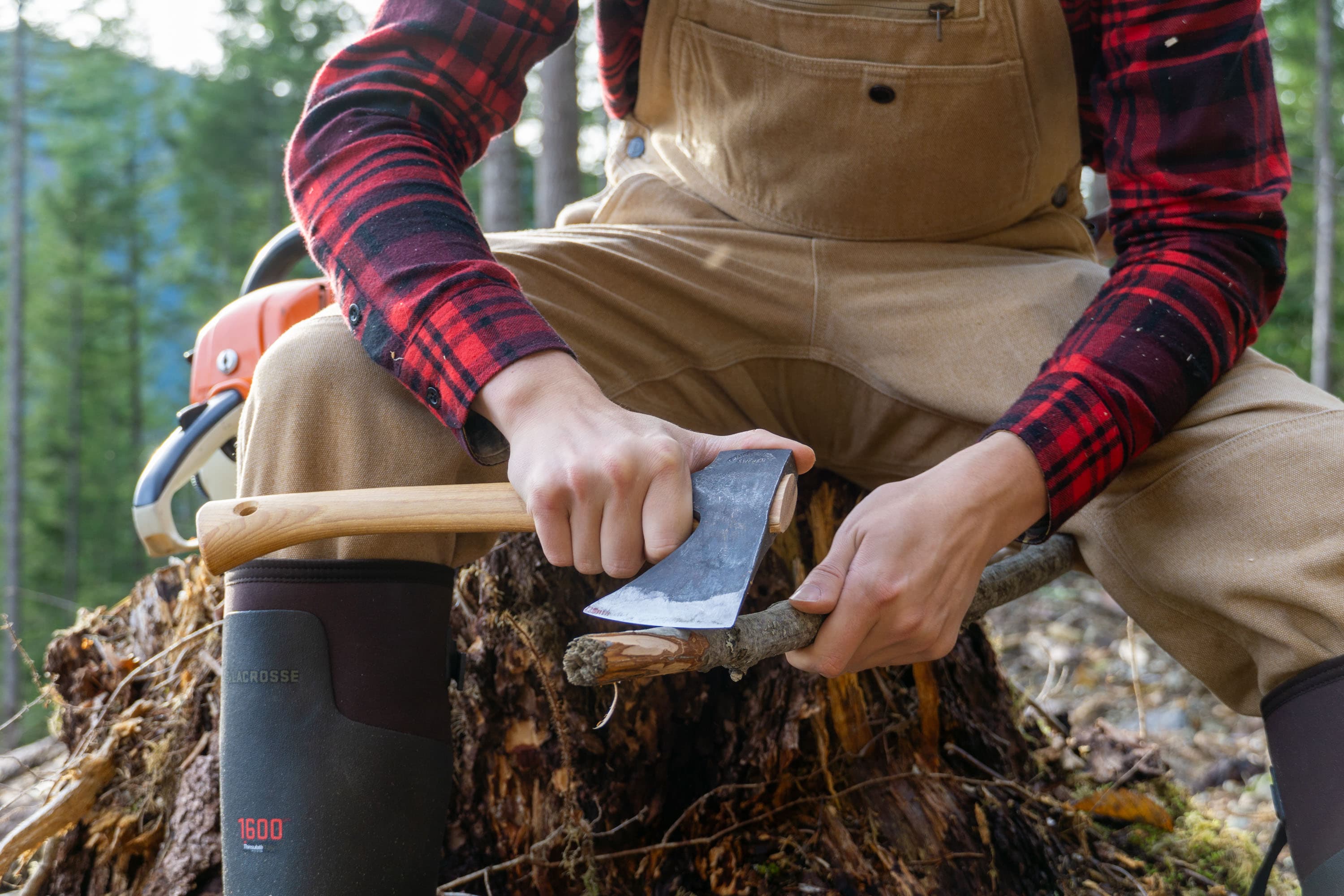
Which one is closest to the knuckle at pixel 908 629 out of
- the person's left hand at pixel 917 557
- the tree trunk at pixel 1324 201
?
the person's left hand at pixel 917 557

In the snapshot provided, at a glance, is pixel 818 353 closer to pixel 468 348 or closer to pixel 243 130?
pixel 468 348

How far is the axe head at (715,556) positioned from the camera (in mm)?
951

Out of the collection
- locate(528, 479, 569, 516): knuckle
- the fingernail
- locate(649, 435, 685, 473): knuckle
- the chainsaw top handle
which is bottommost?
the fingernail

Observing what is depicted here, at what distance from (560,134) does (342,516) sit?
7.77 metres

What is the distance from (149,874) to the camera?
1.86 meters

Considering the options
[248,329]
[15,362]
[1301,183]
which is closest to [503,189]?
A: [248,329]

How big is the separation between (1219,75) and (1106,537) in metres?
0.80

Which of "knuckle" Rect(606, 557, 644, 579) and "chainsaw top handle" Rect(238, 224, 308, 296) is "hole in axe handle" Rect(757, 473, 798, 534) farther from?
"chainsaw top handle" Rect(238, 224, 308, 296)

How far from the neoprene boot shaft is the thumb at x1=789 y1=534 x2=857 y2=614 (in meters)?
0.64

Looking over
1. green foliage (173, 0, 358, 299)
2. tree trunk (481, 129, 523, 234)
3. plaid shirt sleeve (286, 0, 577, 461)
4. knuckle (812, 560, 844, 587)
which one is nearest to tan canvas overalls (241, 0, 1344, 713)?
plaid shirt sleeve (286, 0, 577, 461)

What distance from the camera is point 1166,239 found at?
147cm

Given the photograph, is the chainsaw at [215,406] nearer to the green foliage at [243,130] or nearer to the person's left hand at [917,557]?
the person's left hand at [917,557]

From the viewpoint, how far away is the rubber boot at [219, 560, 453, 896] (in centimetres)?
116

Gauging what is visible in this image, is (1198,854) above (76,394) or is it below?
below
